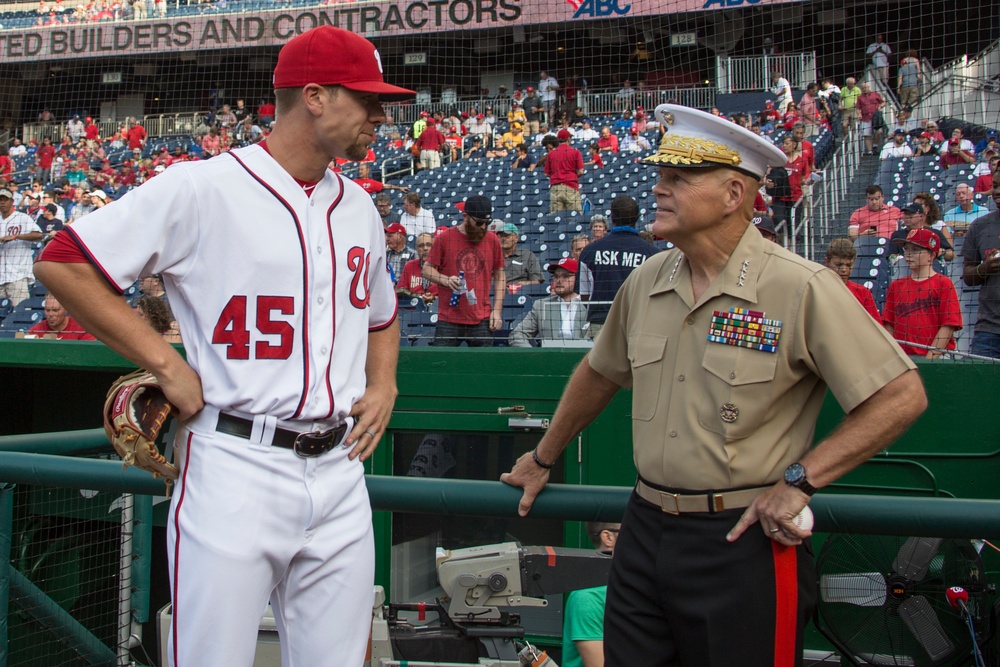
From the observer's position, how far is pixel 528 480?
1892mm

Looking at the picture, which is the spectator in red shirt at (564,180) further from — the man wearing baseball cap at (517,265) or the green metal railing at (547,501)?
the green metal railing at (547,501)

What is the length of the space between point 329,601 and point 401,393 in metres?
3.41

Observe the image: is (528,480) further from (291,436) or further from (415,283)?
(415,283)

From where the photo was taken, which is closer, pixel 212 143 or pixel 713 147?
pixel 713 147

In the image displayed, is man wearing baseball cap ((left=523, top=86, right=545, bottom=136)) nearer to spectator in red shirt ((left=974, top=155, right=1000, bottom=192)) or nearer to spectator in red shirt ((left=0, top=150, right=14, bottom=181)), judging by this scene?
spectator in red shirt ((left=0, top=150, right=14, bottom=181))

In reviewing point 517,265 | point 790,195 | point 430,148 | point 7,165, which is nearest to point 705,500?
point 517,265

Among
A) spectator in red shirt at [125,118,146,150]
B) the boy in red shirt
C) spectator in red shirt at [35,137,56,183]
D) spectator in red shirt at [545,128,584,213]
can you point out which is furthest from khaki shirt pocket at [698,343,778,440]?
spectator in red shirt at [125,118,146,150]

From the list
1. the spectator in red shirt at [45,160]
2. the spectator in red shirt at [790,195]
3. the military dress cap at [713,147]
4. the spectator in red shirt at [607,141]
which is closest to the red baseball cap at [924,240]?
the spectator in red shirt at [790,195]

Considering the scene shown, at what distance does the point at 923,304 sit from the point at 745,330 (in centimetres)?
378

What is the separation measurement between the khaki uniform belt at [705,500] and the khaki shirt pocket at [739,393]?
102mm

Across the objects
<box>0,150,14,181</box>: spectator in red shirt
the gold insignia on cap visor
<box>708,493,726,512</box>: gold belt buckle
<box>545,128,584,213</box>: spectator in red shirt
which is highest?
<box>0,150,14,181</box>: spectator in red shirt

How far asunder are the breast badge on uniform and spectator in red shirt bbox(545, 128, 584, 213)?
7.92m

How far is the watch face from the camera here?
63.1 inches

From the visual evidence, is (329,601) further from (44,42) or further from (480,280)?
(44,42)
